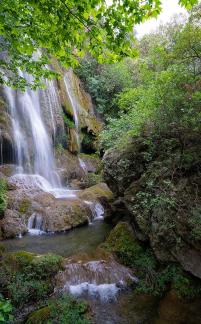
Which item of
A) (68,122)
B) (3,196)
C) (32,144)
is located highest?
(68,122)

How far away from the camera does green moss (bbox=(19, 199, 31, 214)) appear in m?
10.3

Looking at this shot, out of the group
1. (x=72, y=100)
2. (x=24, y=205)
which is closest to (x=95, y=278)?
(x=24, y=205)

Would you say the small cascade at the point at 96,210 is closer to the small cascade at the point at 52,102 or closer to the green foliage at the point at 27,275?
the green foliage at the point at 27,275

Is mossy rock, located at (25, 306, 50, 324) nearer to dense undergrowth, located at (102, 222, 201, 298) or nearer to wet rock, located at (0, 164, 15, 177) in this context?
dense undergrowth, located at (102, 222, 201, 298)

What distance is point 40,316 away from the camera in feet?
15.5

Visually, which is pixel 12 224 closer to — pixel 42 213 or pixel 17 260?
pixel 42 213

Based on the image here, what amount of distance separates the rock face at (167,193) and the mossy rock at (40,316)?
2.60 m

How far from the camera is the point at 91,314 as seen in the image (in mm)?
5051

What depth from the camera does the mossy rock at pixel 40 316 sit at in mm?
4641

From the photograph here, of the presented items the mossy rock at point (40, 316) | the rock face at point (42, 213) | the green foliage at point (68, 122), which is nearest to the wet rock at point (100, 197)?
the rock face at point (42, 213)

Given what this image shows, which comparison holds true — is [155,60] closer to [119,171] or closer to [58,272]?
[119,171]

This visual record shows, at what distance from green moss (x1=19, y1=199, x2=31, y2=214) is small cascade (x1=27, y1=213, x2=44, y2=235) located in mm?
411

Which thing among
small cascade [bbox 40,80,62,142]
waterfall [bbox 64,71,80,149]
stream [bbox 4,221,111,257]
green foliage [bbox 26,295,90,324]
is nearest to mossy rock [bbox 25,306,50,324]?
green foliage [bbox 26,295,90,324]

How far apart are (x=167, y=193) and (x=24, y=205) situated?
20.8 ft
